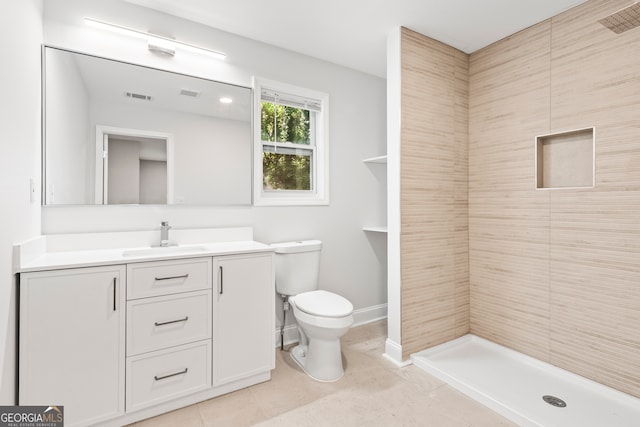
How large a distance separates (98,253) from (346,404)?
5.49 ft

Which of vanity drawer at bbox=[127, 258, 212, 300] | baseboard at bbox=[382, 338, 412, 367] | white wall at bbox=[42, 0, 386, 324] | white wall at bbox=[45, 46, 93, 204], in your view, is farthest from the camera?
baseboard at bbox=[382, 338, 412, 367]

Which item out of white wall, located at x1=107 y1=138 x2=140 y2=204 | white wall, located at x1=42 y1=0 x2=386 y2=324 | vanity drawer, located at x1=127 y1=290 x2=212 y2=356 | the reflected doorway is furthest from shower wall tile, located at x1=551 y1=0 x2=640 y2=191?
white wall, located at x1=107 y1=138 x2=140 y2=204

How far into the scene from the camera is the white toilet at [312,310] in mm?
1962

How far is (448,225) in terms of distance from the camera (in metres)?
2.50

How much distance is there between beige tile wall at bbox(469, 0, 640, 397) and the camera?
1787mm

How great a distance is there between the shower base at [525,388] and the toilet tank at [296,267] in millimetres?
967

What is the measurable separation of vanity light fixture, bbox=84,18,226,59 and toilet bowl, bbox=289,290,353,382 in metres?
1.88

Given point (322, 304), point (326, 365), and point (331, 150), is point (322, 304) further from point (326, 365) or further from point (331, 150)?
point (331, 150)

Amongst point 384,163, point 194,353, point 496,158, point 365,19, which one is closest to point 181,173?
point 194,353

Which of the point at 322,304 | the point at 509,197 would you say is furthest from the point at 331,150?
the point at 509,197

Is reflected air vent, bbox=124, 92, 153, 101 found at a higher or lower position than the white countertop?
higher

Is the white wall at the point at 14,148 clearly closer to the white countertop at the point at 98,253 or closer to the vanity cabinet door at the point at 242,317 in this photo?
the white countertop at the point at 98,253

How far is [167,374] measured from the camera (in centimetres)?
167

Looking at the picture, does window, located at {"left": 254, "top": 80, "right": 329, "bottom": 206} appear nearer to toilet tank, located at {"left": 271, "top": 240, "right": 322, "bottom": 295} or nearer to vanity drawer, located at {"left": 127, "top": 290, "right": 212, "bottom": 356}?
toilet tank, located at {"left": 271, "top": 240, "right": 322, "bottom": 295}
